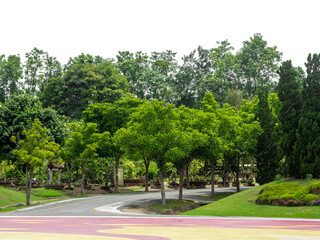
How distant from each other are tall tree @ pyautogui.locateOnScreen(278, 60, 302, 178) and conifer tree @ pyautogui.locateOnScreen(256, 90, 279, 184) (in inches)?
283

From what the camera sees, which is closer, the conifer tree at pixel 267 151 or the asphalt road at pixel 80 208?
the asphalt road at pixel 80 208

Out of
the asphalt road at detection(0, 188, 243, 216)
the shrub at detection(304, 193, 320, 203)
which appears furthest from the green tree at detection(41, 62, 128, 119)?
the shrub at detection(304, 193, 320, 203)

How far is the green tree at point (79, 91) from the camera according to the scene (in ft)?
240

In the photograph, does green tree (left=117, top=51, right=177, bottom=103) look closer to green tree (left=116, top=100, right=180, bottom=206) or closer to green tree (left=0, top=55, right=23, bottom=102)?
green tree (left=0, top=55, right=23, bottom=102)

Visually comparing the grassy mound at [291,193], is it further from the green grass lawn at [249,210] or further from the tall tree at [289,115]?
the tall tree at [289,115]

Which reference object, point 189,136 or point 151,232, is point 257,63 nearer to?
point 189,136

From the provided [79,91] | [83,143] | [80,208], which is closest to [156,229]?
[80,208]

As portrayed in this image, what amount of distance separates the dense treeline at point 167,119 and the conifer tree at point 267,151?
11 centimetres

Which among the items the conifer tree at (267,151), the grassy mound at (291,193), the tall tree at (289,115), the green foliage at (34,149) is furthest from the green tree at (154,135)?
the conifer tree at (267,151)

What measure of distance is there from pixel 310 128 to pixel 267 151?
10714 mm

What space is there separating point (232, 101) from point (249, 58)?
68.2 ft

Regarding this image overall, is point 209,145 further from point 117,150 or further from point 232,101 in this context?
point 232,101

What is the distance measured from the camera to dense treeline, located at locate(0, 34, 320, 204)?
3228 centimetres

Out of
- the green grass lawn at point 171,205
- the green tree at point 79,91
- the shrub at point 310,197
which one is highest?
the green tree at point 79,91
